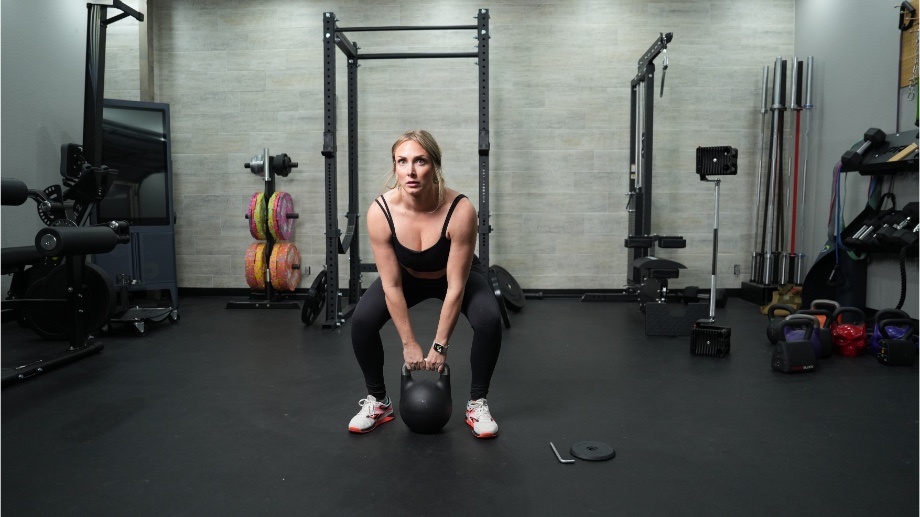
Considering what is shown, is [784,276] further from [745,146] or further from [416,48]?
[416,48]

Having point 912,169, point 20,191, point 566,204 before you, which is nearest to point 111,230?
point 20,191

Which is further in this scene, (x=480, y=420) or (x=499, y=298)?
(x=499, y=298)

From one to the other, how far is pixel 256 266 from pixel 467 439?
11.5 feet

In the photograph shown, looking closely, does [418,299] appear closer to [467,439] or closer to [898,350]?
[467,439]

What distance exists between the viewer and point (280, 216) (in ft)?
16.7

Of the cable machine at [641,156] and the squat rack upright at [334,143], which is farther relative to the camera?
the cable machine at [641,156]

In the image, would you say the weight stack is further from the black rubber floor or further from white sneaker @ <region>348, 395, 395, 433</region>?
white sneaker @ <region>348, 395, 395, 433</region>

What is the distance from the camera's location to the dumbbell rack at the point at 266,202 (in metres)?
5.09

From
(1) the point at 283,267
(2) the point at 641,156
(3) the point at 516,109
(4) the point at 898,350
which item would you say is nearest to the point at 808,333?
(4) the point at 898,350

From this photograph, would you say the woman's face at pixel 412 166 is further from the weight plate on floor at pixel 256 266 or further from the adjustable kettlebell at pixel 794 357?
the weight plate on floor at pixel 256 266

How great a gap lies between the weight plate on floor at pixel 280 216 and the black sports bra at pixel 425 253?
314 cm

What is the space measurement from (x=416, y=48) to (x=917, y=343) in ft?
14.1

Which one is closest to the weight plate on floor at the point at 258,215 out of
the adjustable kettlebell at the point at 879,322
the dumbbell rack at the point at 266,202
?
the dumbbell rack at the point at 266,202

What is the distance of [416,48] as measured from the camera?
557cm
